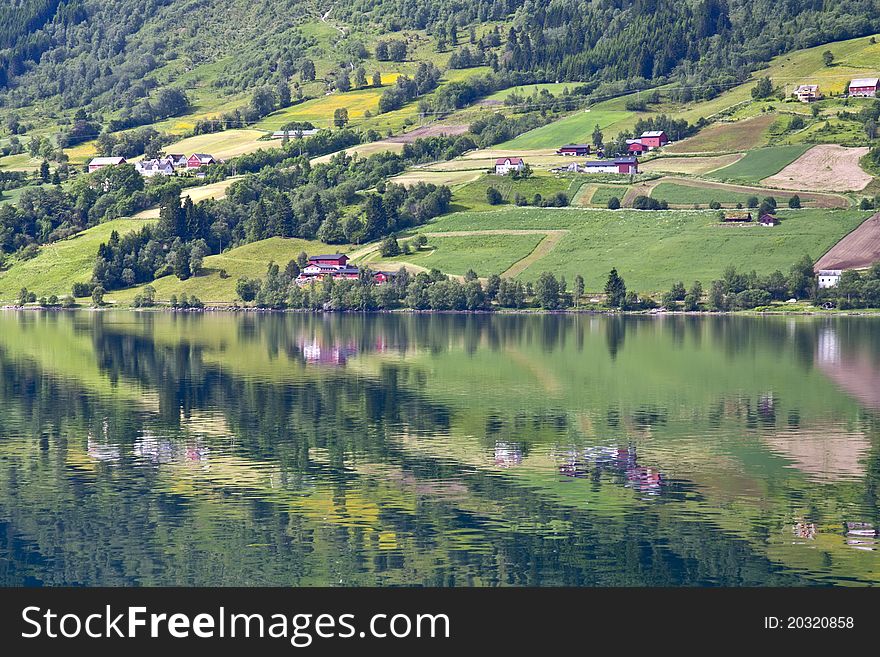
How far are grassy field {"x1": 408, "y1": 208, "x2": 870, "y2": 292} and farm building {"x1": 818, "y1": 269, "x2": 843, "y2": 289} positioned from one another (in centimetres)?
487

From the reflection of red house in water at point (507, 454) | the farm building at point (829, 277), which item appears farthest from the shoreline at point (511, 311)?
the reflection of red house in water at point (507, 454)

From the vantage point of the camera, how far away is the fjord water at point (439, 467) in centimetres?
4531

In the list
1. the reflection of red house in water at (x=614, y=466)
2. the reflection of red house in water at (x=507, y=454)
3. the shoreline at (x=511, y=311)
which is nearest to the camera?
the reflection of red house in water at (x=614, y=466)

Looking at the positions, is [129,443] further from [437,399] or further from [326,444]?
[437,399]

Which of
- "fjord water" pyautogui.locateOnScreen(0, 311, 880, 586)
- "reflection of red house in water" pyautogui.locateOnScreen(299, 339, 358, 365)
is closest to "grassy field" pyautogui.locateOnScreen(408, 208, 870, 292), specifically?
"reflection of red house in water" pyautogui.locateOnScreen(299, 339, 358, 365)

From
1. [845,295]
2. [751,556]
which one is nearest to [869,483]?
[751,556]

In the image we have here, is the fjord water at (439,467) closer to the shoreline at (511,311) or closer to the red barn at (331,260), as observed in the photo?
the shoreline at (511,311)

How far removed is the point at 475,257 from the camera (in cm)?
19450

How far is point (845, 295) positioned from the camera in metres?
172

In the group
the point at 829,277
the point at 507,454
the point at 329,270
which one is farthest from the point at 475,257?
the point at 507,454

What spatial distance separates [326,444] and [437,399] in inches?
690

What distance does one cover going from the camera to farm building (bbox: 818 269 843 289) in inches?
6821

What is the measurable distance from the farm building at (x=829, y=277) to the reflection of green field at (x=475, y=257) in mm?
41226

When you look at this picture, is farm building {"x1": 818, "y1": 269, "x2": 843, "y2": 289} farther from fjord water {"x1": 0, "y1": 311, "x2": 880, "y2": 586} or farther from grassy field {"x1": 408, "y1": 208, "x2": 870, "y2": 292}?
fjord water {"x1": 0, "y1": 311, "x2": 880, "y2": 586}
